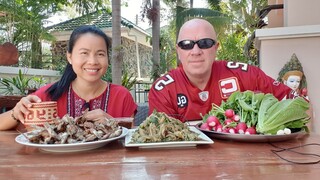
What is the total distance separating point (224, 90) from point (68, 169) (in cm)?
121

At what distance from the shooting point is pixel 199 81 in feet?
5.94

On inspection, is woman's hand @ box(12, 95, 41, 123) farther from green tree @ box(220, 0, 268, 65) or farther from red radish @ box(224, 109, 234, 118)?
green tree @ box(220, 0, 268, 65)

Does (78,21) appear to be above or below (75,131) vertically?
above

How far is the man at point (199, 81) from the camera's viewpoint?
5.62 ft

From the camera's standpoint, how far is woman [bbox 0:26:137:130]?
5.31 ft

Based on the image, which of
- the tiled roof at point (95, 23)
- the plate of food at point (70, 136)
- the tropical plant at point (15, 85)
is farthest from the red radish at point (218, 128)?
the tiled roof at point (95, 23)

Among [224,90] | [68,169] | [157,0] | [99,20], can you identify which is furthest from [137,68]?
[68,169]

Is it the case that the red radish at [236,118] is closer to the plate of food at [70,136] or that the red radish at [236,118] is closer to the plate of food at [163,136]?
the plate of food at [163,136]

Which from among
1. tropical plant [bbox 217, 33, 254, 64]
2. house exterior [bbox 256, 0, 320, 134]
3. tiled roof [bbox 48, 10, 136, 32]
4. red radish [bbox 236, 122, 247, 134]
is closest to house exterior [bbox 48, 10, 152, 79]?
tiled roof [bbox 48, 10, 136, 32]

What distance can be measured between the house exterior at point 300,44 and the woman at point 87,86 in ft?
6.09

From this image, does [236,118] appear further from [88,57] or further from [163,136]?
[88,57]

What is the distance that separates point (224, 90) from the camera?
5.92ft

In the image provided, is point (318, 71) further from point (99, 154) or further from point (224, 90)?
point (99, 154)

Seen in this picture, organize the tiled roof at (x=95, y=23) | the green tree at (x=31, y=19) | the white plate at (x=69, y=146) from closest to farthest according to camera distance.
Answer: the white plate at (x=69, y=146) < the green tree at (x=31, y=19) < the tiled roof at (x=95, y=23)
